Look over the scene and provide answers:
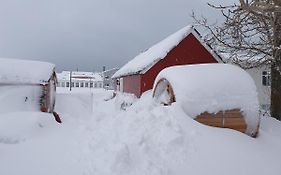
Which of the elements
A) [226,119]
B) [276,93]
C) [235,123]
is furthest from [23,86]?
[276,93]

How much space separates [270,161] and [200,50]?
15.1 m

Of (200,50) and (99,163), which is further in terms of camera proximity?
(200,50)

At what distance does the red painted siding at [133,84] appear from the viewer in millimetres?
19556

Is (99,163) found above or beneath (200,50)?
beneath

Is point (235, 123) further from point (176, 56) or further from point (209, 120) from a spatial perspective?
point (176, 56)

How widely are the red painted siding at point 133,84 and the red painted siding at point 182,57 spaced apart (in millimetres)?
582

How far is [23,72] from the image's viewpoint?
9.68 meters

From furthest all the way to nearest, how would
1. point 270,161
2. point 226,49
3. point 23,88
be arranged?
point 226,49 → point 23,88 → point 270,161

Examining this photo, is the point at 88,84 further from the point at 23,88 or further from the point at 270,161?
the point at 270,161

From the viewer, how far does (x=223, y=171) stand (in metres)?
4.69

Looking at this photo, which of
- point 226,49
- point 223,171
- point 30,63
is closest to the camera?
point 223,171

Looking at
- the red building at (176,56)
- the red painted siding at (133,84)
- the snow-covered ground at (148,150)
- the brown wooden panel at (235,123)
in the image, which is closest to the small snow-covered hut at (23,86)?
the snow-covered ground at (148,150)

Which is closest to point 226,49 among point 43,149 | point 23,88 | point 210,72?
point 210,72

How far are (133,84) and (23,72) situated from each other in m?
11.8
